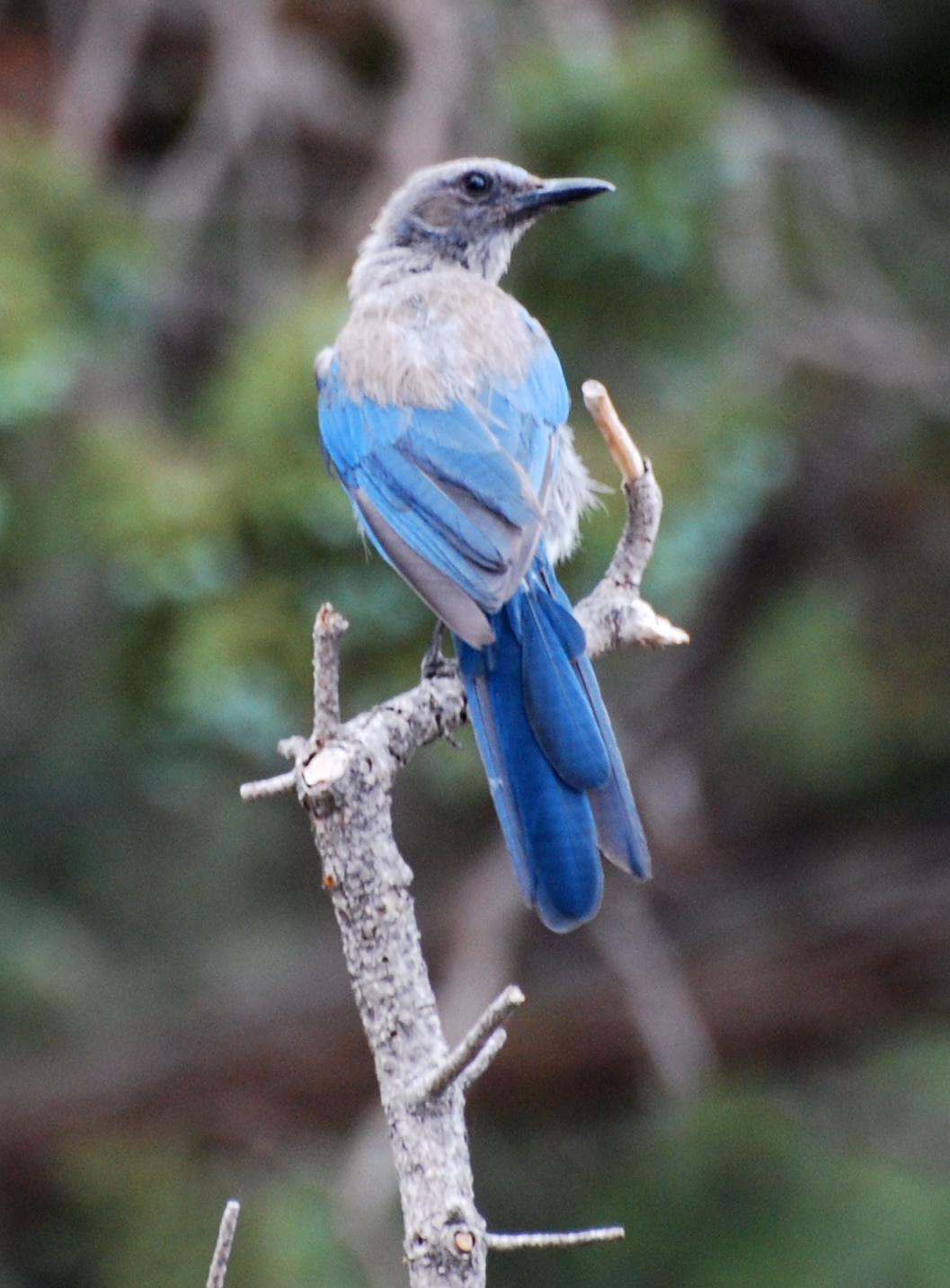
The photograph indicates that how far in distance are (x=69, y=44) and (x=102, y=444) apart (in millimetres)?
1487

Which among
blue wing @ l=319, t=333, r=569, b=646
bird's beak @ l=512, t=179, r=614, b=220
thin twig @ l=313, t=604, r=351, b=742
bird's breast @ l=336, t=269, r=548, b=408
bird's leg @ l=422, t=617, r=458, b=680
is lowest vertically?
thin twig @ l=313, t=604, r=351, b=742

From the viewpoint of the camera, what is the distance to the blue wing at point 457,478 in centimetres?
343

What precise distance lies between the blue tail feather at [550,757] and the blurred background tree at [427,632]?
0.90m

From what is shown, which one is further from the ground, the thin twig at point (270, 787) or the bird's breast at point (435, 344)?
the bird's breast at point (435, 344)

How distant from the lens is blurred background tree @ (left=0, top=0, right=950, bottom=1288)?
171 inches

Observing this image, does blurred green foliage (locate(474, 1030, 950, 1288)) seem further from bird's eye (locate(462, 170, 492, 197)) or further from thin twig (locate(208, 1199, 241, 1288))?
thin twig (locate(208, 1199, 241, 1288))

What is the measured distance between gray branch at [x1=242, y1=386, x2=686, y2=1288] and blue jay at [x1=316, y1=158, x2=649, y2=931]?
0.71ft

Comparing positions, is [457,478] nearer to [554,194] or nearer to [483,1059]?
[554,194]

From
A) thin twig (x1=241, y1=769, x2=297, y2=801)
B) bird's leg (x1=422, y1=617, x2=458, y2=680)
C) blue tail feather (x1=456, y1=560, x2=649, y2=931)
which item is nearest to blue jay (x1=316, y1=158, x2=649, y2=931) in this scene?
blue tail feather (x1=456, y1=560, x2=649, y2=931)

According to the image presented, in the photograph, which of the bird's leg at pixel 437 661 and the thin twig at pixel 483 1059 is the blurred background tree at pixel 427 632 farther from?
the thin twig at pixel 483 1059

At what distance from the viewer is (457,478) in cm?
373

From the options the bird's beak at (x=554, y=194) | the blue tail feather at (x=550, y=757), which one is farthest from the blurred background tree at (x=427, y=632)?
the blue tail feather at (x=550, y=757)

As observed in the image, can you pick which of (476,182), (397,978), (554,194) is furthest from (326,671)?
(476,182)

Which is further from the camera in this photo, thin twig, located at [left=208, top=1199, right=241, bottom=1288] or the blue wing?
the blue wing
